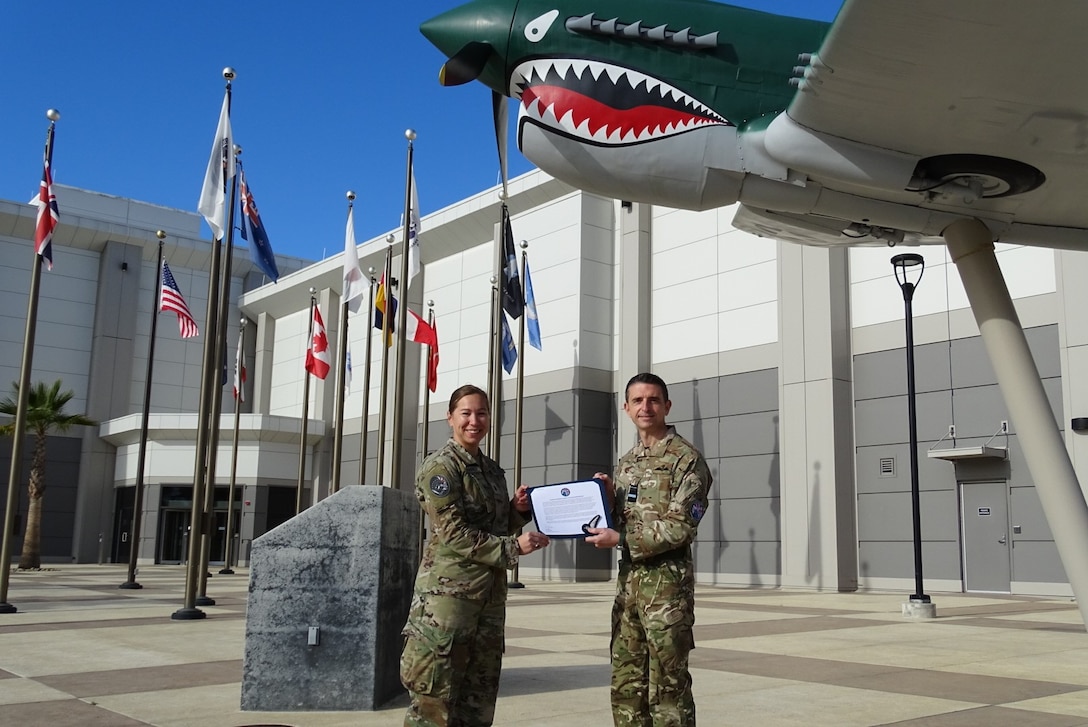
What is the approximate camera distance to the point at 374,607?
7180 mm

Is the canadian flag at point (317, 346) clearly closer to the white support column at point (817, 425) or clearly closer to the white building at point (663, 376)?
the white building at point (663, 376)

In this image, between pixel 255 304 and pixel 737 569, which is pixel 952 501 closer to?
pixel 737 569

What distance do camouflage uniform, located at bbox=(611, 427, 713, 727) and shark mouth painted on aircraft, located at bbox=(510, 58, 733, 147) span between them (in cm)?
175

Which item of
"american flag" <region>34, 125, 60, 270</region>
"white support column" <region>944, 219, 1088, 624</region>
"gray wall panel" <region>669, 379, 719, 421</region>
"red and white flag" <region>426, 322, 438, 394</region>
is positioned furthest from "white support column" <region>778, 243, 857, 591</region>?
"white support column" <region>944, 219, 1088, 624</region>

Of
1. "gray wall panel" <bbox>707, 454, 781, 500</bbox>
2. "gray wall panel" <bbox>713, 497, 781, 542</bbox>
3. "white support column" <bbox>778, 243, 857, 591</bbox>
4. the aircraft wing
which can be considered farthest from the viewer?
"gray wall panel" <bbox>707, 454, 781, 500</bbox>

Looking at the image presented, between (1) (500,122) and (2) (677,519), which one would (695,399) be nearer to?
(1) (500,122)

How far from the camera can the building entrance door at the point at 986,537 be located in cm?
2211

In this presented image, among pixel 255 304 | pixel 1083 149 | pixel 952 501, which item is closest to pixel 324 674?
pixel 1083 149

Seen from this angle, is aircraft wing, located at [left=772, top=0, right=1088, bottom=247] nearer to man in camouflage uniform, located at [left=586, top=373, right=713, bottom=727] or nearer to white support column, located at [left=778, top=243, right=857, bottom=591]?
man in camouflage uniform, located at [left=586, top=373, right=713, bottom=727]

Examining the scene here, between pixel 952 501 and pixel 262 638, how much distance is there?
2017 cm

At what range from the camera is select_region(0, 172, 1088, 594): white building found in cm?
2298

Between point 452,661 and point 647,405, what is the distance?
162 cm

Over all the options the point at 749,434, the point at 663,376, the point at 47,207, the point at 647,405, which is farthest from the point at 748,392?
the point at 647,405

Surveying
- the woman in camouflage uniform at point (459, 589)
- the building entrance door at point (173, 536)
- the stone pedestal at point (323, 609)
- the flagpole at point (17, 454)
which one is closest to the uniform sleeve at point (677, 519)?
the woman in camouflage uniform at point (459, 589)
